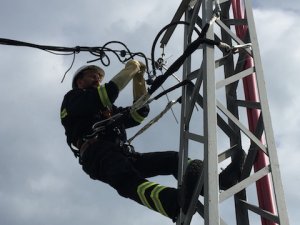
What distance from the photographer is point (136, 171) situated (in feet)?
15.3

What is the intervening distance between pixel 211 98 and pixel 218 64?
64cm

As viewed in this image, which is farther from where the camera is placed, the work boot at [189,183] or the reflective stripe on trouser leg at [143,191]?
the reflective stripe on trouser leg at [143,191]

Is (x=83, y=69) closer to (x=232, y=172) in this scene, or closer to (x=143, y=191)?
(x=143, y=191)

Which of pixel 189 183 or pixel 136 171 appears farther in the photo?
pixel 136 171

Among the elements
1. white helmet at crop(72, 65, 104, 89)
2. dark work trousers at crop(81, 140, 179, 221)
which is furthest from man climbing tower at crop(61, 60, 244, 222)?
white helmet at crop(72, 65, 104, 89)

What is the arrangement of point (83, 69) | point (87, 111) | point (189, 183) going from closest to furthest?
point (189, 183)
point (87, 111)
point (83, 69)

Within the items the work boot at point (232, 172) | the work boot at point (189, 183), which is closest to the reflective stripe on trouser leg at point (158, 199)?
the work boot at point (189, 183)

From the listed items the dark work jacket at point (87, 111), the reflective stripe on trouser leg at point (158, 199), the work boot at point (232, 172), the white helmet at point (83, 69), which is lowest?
the reflective stripe on trouser leg at point (158, 199)

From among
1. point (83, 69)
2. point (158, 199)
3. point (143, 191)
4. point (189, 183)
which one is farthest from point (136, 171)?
point (83, 69)

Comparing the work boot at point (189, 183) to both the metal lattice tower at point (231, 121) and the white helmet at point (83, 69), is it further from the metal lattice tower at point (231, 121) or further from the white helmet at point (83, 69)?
the white helmet at point (83, 69)

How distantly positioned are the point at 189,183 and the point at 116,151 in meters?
1.14

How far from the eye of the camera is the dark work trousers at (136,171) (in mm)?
4160

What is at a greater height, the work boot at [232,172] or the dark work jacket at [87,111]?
the dark work jacket at [87,111]

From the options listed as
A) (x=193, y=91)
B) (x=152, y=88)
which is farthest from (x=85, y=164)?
(x=193, y=91)
